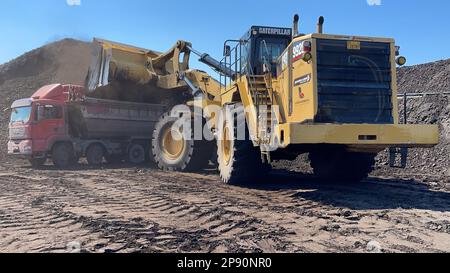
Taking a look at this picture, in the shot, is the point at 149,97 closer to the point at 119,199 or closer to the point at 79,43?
the point at 119,199

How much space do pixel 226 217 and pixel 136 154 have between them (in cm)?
1029

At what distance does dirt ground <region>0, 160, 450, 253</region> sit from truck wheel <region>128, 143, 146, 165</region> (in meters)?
6.09

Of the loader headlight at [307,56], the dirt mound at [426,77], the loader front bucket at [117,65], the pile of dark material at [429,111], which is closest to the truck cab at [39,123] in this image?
the loader front bucket at [117,65]

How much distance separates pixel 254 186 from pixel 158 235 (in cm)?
411

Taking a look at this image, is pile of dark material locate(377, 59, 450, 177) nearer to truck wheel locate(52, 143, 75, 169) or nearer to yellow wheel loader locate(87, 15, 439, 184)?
yellow wheel loader locate(87, 15, 439, 184)

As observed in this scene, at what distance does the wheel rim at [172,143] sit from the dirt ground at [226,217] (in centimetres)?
277

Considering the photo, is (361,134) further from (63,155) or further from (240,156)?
(63,155)

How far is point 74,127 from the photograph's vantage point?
1480cm

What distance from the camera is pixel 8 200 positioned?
735cm

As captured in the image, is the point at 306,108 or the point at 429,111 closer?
the point at 306,108

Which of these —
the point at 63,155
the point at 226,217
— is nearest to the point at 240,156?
the point at 226,217

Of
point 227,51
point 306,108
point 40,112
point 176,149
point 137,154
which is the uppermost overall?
point 227,51

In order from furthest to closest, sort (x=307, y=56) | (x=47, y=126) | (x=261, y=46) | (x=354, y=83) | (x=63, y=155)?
1. (x=63, y=155)
2. (x=47, y=126)
3. (x=261, y=46)
4. (x=354, y=83)
5. (x=307, y=56)

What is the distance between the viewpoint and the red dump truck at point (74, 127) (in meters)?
13.9
